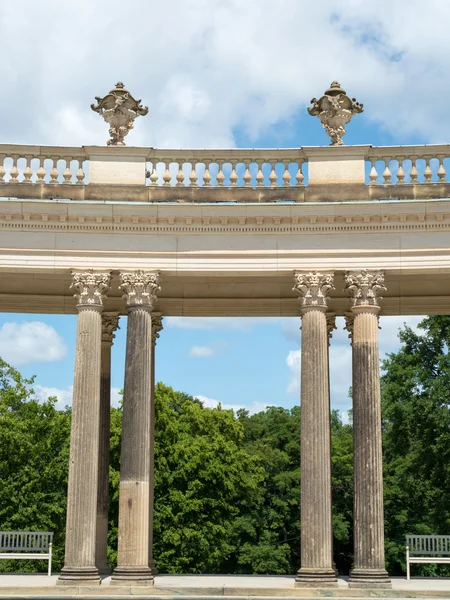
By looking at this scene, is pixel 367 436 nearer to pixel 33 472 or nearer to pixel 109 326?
pixel 109 326

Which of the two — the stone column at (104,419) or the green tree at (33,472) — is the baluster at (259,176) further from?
the green tree at (33,472)

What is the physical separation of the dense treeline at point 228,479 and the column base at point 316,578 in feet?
186

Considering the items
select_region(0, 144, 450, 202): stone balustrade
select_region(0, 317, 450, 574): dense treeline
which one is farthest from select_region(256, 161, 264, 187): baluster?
select_region(0, 317, 450, 574): dense treeline

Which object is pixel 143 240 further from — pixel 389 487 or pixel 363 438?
pixel 389 487

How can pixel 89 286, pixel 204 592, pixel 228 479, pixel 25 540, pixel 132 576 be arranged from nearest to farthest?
pixel 204 592, pixel 132 576, pixel 89 286, pixel 25 540, pixel 228 479

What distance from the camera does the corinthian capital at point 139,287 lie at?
5819cm

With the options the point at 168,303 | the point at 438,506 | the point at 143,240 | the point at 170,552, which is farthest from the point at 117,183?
the point at 170,552

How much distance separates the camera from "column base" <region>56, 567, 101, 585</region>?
54031mm

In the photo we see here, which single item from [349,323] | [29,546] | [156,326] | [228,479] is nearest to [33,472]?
[228,479]

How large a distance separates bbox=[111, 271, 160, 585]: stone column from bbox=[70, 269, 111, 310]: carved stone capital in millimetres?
1190

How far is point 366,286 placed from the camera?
5797 centimetres

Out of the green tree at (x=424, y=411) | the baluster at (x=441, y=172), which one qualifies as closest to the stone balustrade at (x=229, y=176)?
the baluster at (x=441, y=172)

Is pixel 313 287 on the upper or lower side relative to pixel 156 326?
upper

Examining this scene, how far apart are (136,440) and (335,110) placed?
22.0m
